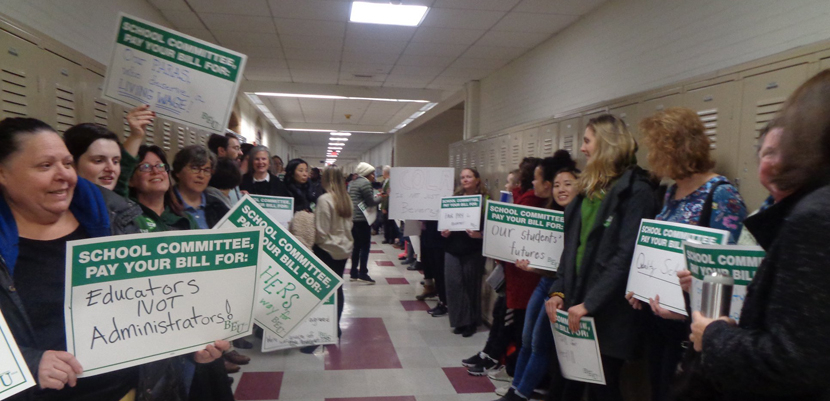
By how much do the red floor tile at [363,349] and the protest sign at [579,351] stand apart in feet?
5.30

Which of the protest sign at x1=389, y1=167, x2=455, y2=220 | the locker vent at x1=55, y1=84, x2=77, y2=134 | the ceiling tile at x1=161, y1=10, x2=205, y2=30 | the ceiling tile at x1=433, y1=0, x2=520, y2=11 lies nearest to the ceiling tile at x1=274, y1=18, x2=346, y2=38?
the ceiling tile at x1=161, y1=10, x2=205, y2=30

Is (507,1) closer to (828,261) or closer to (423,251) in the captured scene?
(423,251)

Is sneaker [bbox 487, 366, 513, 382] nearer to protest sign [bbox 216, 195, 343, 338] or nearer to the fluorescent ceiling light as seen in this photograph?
protest sign [bbox 216, 195, 343, 338]

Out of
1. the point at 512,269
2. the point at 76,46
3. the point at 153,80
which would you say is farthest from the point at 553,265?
the point at 76,46

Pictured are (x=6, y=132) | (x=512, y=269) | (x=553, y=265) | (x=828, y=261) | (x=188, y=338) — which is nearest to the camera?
(x=828, y=261)

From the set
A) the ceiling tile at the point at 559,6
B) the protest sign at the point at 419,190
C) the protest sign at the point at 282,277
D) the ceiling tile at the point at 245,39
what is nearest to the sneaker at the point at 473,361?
the protest sign at the point at 419,190

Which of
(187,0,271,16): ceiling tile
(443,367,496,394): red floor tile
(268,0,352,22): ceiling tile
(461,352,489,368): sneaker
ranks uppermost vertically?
(268,0,352,22): ceiling tile

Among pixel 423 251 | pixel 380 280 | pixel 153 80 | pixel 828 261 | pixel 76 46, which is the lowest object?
pixel 380 280

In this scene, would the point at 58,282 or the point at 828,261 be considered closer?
the point at 828,261

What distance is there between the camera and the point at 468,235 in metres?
4.02

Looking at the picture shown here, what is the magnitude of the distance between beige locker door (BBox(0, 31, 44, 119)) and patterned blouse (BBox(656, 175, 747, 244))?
2.71 metres

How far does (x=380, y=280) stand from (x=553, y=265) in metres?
4.05

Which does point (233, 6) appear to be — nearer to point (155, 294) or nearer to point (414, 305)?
point (414, 305)

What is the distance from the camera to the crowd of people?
34.8 inches
